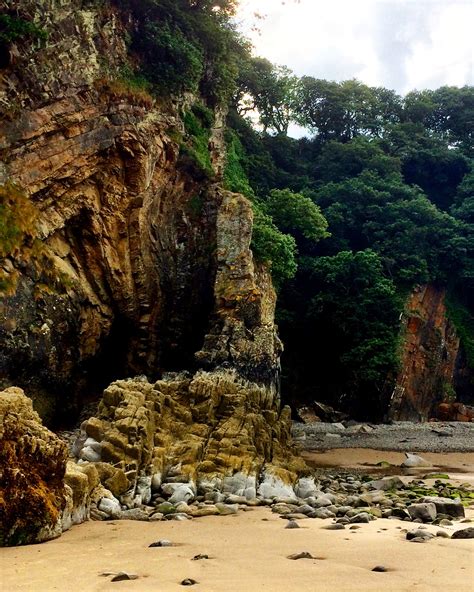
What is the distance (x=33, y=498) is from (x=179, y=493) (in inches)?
161

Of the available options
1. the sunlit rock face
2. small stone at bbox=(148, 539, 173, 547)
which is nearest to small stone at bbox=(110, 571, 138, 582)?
small stone at bbox=(148, 539, 173, 547)

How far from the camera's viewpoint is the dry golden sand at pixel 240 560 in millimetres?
3510

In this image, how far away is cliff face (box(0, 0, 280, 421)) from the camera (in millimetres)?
14250

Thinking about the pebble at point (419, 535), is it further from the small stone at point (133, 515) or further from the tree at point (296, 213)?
the tree at point (296, 213)

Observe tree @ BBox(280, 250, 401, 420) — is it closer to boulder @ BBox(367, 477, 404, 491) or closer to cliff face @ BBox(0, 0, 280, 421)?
cliff face @ BBox(0, 0, 280, 421)

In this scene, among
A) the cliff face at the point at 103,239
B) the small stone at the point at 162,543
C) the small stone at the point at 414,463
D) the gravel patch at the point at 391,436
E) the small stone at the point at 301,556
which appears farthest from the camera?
the gravel patch at the point at 391,436

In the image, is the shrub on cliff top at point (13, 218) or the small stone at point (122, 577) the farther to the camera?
the shrub on cliff top at point (13, 218)

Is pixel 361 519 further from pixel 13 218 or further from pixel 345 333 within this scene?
pixel 345 333

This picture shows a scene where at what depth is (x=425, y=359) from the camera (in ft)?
105

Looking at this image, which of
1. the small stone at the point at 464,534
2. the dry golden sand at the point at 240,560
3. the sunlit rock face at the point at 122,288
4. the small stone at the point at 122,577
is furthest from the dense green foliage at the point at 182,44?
the small stone at the point at 122,577

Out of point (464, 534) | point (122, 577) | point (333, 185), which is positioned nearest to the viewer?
point (122, 577)

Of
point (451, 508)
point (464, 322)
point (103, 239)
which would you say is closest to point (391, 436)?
point (464, 322)

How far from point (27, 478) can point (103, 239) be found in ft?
39.9

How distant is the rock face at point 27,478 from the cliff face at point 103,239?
7.68 meters
